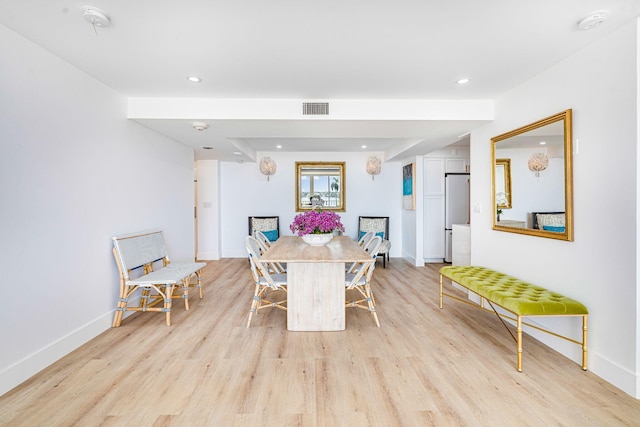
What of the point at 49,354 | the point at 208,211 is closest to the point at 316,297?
the point at 49,354

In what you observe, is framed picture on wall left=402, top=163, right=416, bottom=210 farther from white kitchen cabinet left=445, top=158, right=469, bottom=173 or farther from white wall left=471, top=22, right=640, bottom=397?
white wall left=471, top=22, right=640, bottom=397

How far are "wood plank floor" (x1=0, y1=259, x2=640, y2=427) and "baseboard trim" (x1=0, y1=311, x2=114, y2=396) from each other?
6cm

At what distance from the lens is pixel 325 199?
645cm

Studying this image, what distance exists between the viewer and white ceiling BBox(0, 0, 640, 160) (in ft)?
5.53

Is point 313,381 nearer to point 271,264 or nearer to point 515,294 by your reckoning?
point 515,294

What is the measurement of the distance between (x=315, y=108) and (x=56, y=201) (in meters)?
2.46

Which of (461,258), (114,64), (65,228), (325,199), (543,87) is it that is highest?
(114,64)

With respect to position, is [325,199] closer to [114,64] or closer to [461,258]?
[461,258]

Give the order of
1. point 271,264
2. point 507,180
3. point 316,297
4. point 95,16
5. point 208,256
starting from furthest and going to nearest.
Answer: point 208,256
point 271,264
point 507,180
point 316,297
point 95,16

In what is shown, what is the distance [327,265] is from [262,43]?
194 cm

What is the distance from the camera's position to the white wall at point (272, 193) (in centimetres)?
644

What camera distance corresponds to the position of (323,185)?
6469mm

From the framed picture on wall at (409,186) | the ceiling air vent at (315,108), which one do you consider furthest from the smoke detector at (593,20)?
the framed picture on wall at (409,186)

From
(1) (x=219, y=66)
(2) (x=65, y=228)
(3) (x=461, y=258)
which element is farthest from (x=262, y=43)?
(3) (x=461, y=258)
